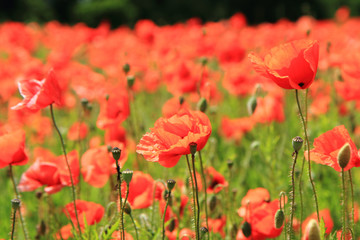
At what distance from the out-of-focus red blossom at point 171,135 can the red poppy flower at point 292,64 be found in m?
0.22

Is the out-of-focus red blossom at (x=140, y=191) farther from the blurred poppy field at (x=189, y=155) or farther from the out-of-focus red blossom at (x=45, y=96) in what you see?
the out-of-focus red blossom at (x=45, y=96)

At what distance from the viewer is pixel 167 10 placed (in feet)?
47.4

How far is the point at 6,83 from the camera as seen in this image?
149 inches

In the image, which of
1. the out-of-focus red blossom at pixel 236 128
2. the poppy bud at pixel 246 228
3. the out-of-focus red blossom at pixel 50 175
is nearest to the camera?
the poppy bud at pixel 246 228

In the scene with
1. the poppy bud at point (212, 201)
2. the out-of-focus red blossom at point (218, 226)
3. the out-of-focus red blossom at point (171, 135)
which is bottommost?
the out-of-focus red blossom at point (218, 226)

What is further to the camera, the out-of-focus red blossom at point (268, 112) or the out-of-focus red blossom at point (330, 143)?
the out-of-focus red blossom at point (268, 112)

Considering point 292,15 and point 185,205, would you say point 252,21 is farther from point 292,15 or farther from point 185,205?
point 185,205

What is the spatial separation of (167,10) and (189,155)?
41.7ft

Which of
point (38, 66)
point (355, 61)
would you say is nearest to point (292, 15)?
point (38, 66)

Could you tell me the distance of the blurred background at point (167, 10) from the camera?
12.5 metres

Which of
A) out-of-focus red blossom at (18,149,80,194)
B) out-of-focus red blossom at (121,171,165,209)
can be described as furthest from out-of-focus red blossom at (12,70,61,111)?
out-of-focus red blossom at (121,171,165,209)

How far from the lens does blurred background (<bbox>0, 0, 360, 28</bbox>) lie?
12.5 meters

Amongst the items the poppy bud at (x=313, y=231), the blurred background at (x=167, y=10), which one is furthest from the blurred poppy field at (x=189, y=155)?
the blurred background at (x=167, y=10)

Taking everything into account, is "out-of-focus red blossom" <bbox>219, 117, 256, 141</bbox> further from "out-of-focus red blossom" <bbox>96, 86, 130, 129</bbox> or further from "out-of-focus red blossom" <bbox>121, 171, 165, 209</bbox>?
"out-of-focus red blossom" <bbox>121, 171, 165, 209</bbox>
